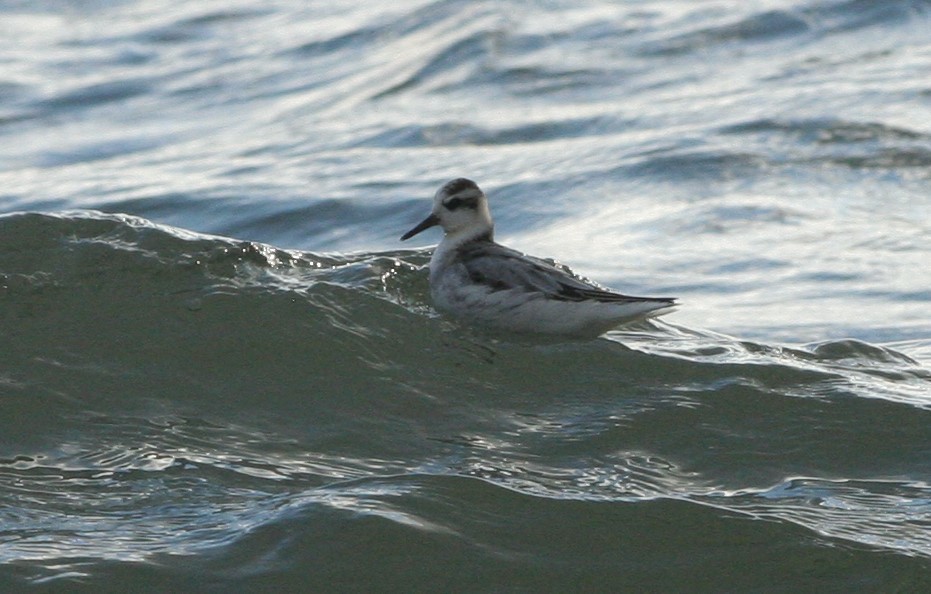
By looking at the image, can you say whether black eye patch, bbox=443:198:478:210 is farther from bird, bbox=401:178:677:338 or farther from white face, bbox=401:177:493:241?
bird, bbox=401:178:677:338

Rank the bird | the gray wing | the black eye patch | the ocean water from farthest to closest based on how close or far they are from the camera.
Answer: the black eye patch < the gray wing < the bird < the ocean water

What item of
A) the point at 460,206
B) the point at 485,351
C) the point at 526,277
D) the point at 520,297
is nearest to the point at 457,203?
the point at 460,206

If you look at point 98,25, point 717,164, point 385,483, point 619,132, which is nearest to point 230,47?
point 98,25

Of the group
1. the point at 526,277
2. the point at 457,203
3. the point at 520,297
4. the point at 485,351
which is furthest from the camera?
the point at 457,203

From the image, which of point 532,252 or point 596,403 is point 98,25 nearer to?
A: point 532,252

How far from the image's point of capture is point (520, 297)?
908cm

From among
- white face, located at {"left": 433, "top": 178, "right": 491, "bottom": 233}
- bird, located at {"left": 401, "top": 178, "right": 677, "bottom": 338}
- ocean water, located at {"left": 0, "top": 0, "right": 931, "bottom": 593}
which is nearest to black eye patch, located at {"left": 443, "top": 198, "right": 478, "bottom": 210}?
white face, located at {"left": 433, "top": 178, "right": 491, "bottom": 233}

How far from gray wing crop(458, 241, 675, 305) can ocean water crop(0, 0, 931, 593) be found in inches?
12.0

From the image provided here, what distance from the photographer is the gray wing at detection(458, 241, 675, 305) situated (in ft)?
28.9

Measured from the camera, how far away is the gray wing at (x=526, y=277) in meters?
8.81

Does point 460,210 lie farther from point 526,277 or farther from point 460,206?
point 526,277

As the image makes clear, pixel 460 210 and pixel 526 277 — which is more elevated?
pixel 460 210

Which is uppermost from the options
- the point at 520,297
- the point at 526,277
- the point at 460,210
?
the point at 460,210

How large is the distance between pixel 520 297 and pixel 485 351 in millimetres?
530
